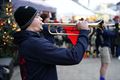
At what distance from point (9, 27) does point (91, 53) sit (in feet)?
19.2

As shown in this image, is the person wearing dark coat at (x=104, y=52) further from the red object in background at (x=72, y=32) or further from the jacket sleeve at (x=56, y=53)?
the jacket sleeve at (x=56, y=53)

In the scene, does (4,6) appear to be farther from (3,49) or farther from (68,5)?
(68,5)

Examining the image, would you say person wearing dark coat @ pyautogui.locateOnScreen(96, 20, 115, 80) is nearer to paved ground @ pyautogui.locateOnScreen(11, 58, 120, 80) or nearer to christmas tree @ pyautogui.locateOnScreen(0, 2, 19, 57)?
paved ground @ pyautogui.locateOnScreen(11, 58, 120, 80)

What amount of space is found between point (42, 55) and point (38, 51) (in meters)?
0.05

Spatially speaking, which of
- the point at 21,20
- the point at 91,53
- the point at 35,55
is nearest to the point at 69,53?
the point at 35,55

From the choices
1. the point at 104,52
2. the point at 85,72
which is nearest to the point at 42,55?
the point at 104,52

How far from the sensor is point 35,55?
2.83 meters

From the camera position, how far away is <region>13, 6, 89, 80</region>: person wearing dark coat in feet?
9.09

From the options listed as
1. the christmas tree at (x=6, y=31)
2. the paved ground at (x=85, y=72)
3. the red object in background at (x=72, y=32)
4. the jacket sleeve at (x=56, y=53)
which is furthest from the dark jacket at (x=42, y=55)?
the christmas tree at (x=6, y=31)

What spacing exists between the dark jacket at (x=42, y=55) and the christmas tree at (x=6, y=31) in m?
7.09

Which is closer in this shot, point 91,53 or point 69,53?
point 69,53

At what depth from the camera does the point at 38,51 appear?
2.80 metres

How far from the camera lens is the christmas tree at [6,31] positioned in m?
10.0

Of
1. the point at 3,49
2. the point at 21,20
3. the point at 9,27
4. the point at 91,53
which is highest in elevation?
the point at 21,20
